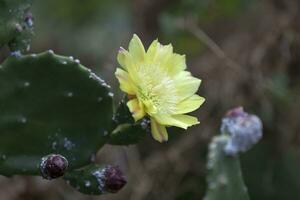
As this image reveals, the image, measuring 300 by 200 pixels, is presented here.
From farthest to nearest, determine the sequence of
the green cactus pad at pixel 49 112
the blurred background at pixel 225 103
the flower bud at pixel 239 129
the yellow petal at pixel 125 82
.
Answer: the blurred background at pixel 225 103 → the flower bud at pixel 239 129 → the green cactus pad at pixel 49 112 → the yellow petal at pixel 125 82

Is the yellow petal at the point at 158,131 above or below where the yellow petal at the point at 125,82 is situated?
below

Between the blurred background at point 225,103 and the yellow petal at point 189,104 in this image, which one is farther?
the blurred background at point 225,103

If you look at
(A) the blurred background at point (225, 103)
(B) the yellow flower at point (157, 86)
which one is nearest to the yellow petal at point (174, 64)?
(B) the yellow flower at point (157, 86)

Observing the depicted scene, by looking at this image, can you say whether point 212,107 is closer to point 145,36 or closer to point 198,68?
point 198,68

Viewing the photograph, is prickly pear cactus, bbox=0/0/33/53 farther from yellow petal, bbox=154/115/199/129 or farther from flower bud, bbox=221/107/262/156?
flower bud, bbox=221/107/262/156

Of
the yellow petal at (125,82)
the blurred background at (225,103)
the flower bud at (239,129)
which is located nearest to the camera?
the yellow petal at (125,82)

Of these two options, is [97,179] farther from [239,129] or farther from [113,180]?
[239,129]

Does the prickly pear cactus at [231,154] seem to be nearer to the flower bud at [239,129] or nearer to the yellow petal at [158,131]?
the flower bud at [239,129]

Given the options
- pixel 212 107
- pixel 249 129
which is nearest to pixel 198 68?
pixel 212 107
